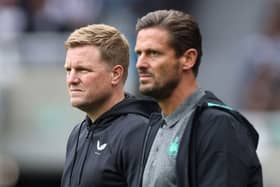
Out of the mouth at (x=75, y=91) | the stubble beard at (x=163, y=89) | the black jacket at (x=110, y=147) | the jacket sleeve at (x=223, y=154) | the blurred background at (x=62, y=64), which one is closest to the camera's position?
the jacket sleeve at (x=223, y=154)

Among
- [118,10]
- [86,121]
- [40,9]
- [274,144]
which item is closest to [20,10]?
[40,9]

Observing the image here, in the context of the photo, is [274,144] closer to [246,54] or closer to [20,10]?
[246,54]

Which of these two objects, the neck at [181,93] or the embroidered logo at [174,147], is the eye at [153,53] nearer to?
the neck at [181,93]

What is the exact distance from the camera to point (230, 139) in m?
4.79

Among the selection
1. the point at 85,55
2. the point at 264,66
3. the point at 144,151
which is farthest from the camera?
the point at 264,66

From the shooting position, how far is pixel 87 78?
5711 mm

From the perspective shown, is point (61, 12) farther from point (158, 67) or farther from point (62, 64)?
point (158, 67)

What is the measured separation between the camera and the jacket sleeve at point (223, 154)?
15.6 feet

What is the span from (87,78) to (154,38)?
0.68m

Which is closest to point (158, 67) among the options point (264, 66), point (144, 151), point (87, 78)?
point (144, 151)

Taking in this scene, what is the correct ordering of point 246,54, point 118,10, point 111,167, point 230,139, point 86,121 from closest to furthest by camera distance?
point 230,139 → point 111,167 → point 86,121 → point 246,54 → point 118,10

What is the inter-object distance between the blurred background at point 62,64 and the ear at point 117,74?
5599 millimetres

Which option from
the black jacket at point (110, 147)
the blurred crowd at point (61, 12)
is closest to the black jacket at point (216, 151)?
the black jacket at point (110, 147)

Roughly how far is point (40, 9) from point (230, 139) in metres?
8.75
